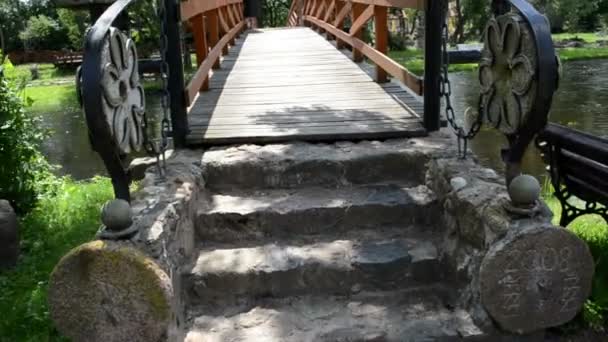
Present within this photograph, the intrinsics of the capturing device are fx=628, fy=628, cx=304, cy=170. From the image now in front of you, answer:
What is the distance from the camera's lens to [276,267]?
3.00m

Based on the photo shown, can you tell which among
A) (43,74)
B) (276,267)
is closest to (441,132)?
(276,267)

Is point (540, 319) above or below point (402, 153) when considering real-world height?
below

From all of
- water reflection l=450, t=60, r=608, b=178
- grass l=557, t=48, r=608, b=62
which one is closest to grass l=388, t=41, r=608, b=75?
grass l=557, t=48, r=608, b=62

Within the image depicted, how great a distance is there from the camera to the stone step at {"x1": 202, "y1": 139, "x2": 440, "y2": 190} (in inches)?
140

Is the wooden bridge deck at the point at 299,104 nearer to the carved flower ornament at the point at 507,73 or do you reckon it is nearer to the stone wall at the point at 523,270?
the carved flower ornament at the point at 507,73

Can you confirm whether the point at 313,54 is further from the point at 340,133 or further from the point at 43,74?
the point at 43,74

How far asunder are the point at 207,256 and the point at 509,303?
4.78 feet

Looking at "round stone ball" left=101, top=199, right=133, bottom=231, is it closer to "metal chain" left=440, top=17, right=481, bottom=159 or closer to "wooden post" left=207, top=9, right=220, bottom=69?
"metal chain" left=440, top=17, right=481, bottom=159

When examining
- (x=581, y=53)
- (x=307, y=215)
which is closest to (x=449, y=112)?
(x=307, y=215)

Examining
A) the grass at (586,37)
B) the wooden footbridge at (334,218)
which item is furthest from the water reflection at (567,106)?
the grass at (586,37)

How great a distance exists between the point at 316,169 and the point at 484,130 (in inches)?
313

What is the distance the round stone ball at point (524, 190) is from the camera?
256 cm

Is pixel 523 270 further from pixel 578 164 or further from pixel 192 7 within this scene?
pixel 192 7

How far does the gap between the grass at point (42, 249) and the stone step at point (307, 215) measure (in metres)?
1.08
